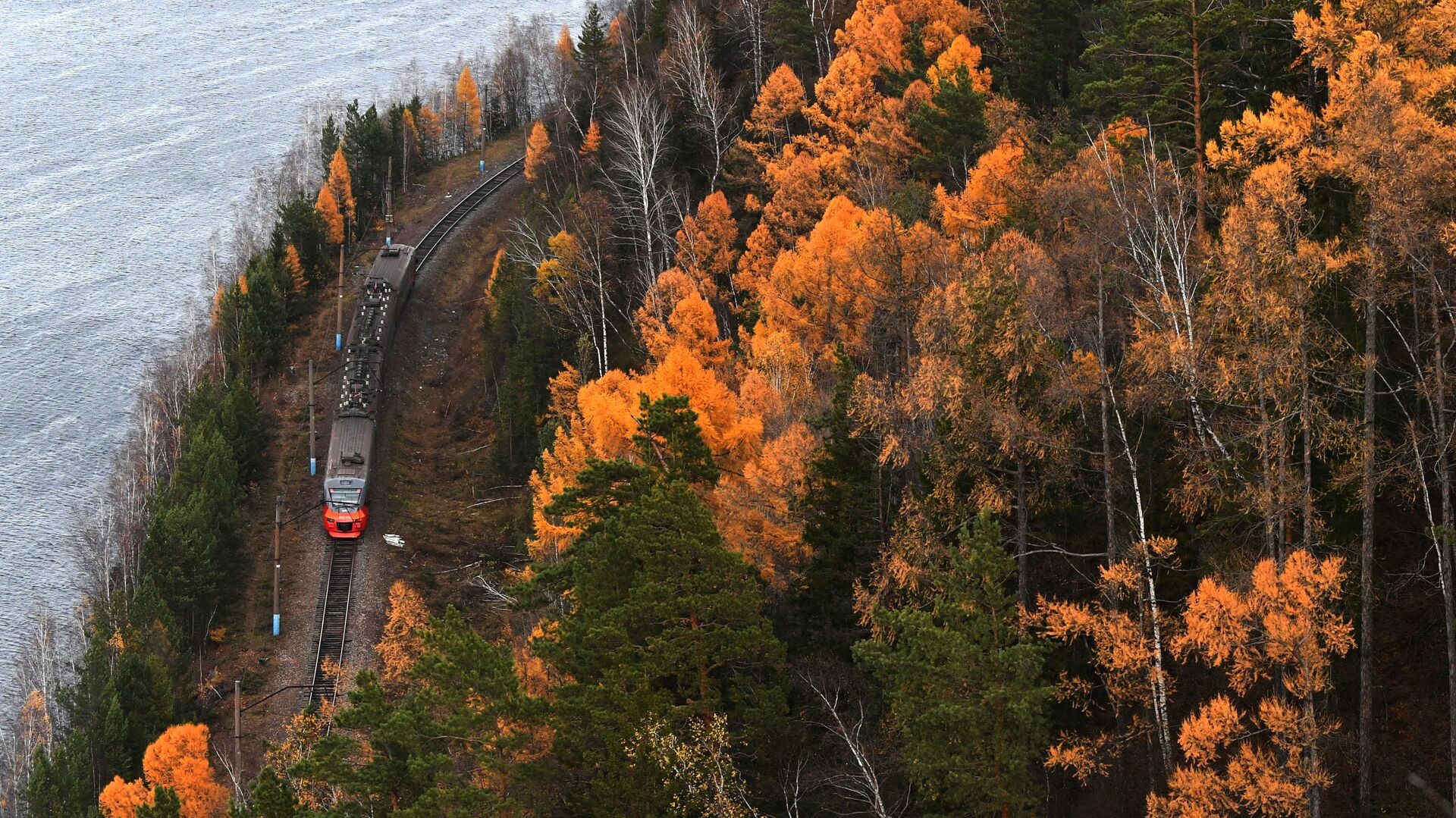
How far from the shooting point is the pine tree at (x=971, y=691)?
81.1 feet

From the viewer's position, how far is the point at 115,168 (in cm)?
10850

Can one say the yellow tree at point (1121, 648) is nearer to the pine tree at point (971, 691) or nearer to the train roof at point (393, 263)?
the pine tree at point (971, 691)

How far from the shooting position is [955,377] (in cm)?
2734

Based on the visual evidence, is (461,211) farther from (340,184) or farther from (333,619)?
(333,619)

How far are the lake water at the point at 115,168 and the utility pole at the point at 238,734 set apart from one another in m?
23.5

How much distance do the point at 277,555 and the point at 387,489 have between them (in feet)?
25.0

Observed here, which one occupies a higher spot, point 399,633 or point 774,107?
point 774,107

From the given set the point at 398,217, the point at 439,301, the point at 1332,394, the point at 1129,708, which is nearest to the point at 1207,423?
the point at 1332,394

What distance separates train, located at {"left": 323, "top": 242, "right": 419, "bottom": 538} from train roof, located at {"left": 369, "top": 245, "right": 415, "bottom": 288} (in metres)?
0.04

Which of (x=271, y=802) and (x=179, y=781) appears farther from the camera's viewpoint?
(x=179, y=781)

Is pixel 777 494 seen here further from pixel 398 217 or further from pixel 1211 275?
pixel 398 217

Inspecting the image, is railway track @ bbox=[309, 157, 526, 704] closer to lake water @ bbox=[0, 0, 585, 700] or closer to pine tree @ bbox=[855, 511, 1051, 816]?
lake water @ bbox=[0, 0, 585, 700]

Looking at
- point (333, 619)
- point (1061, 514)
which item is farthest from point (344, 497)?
point (1061, 514)

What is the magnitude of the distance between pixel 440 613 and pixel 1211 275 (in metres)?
36.1
